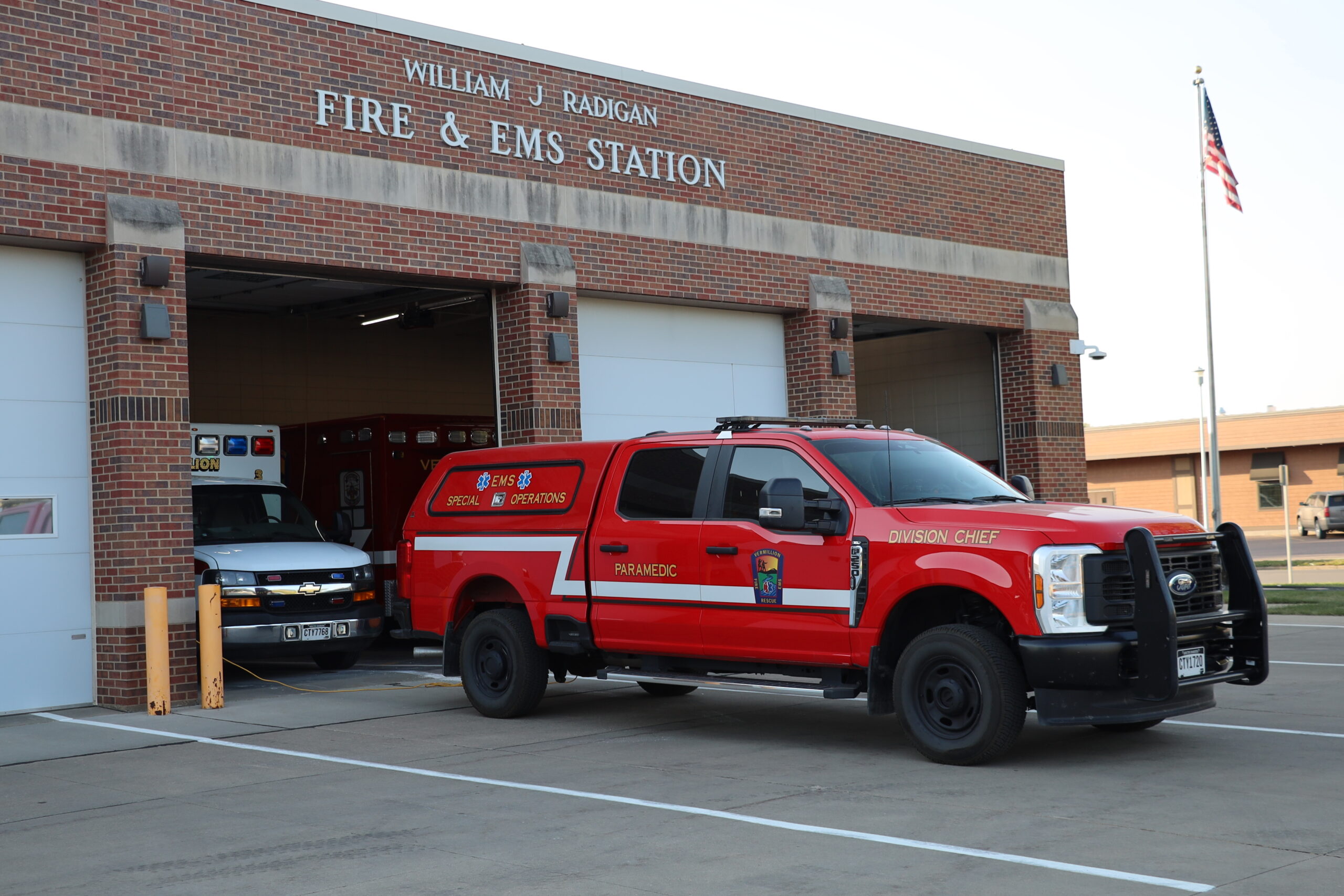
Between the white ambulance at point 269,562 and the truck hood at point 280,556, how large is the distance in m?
0.01

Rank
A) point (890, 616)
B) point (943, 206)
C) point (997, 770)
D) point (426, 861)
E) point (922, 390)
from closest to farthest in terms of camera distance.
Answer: point (426, 861), point (997, 770), point (890, 616), point (943, 206), point (922, 390)

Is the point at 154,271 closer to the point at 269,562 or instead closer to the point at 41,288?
the point at 41,288

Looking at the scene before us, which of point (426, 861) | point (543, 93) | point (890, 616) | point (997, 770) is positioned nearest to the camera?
point (426, 861)

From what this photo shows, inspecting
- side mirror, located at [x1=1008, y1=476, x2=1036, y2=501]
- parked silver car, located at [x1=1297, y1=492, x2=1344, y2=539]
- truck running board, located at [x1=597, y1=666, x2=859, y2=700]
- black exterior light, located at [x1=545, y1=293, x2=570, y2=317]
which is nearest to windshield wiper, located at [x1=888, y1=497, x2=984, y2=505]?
side mirror, located at [x1=1008, y1=476, x2=1036, y2=501]

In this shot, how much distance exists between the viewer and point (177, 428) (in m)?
12.7

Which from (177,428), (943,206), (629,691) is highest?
(943,206)

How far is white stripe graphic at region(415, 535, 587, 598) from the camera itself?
34.8ft

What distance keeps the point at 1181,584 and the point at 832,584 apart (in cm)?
211

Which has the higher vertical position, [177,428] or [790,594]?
[177,428]

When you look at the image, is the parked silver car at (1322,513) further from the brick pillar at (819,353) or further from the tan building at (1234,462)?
the brick pillar at (819,353)

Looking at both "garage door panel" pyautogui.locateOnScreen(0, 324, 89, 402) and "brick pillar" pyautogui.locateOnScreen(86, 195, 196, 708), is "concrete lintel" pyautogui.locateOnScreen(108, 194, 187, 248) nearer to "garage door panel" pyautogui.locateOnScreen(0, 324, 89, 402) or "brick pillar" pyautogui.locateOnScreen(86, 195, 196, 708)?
"brick pillar" pyautogui.locateOnScreen(86, 195, 196, 708)

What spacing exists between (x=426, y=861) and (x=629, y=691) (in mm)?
6533

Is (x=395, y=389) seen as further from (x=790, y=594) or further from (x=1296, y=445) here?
(x=1296, y=445)

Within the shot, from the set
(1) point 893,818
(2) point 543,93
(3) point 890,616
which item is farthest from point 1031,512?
(2) point 543,93
